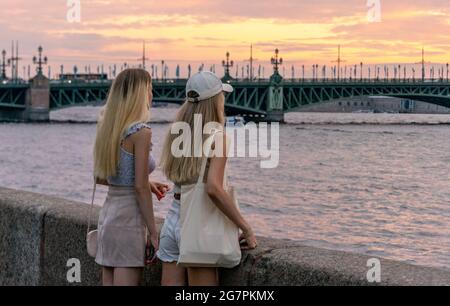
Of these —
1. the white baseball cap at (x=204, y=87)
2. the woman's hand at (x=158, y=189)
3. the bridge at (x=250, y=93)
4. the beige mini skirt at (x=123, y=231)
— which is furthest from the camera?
the bridge at (x=250, y=93)

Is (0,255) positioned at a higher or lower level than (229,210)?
lower

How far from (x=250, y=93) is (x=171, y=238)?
3692 inches

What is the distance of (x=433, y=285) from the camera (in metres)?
3.64

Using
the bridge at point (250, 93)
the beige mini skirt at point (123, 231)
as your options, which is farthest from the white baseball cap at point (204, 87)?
the bridge at point (250, 93)

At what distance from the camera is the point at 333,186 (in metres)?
39.6

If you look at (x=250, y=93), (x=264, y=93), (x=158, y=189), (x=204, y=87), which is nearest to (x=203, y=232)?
(x=204, y=87)

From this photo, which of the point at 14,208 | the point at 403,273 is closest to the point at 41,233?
the point at 14,208

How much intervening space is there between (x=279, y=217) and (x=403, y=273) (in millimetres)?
24038

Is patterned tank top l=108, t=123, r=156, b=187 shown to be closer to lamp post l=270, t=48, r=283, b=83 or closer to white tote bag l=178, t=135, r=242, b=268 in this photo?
white tote bag l=178, t=135, r=242, b=268

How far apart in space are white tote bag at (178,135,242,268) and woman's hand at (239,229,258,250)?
14 centimetres

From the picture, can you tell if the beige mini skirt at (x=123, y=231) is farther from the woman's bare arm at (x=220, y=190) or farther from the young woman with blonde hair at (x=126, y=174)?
the woman's bare arm at (x=220, y=190)

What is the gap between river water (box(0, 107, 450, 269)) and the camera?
23.3m

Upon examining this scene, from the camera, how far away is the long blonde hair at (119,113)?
4.07m
